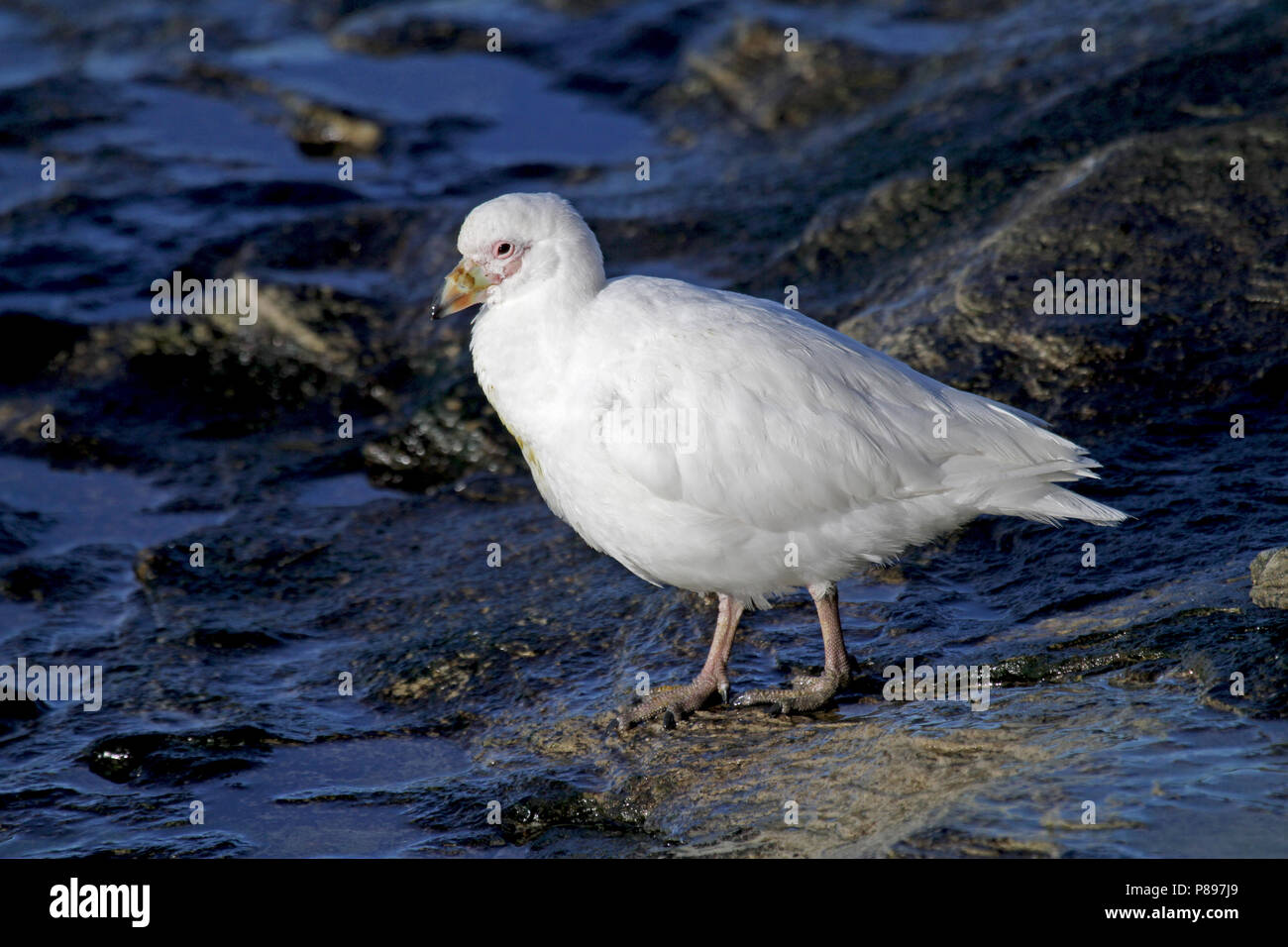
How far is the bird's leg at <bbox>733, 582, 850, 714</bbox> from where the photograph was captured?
22.2 ft

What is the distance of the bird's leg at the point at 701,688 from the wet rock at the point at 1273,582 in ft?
7.99

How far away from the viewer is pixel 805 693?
6766mm

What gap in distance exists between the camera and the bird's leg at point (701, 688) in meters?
6.88

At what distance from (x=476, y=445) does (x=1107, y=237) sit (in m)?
4.69

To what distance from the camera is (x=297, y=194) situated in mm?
14438

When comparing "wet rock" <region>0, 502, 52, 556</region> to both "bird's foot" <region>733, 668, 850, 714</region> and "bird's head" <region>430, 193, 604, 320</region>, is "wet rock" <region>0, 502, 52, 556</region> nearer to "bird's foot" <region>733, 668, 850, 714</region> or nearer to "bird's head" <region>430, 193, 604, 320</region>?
"bird's head" <region>430, 193, 604, 320</region>

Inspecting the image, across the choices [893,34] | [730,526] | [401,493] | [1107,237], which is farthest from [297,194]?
[730,526]

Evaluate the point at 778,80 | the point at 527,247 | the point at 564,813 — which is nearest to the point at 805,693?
the point at 564,813

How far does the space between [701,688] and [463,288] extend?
237 cm

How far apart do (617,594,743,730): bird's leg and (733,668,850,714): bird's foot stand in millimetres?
184

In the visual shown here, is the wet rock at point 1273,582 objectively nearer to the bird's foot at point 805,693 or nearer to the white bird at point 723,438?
the white bird at point 723,438

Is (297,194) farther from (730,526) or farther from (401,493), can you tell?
(730,526)

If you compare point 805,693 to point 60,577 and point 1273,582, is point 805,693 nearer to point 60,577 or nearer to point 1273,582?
point 1273,582

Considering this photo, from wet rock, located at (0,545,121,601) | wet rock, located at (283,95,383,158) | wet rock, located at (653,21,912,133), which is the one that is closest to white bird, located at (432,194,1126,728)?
wet rock, located at (0,545,121,601)
